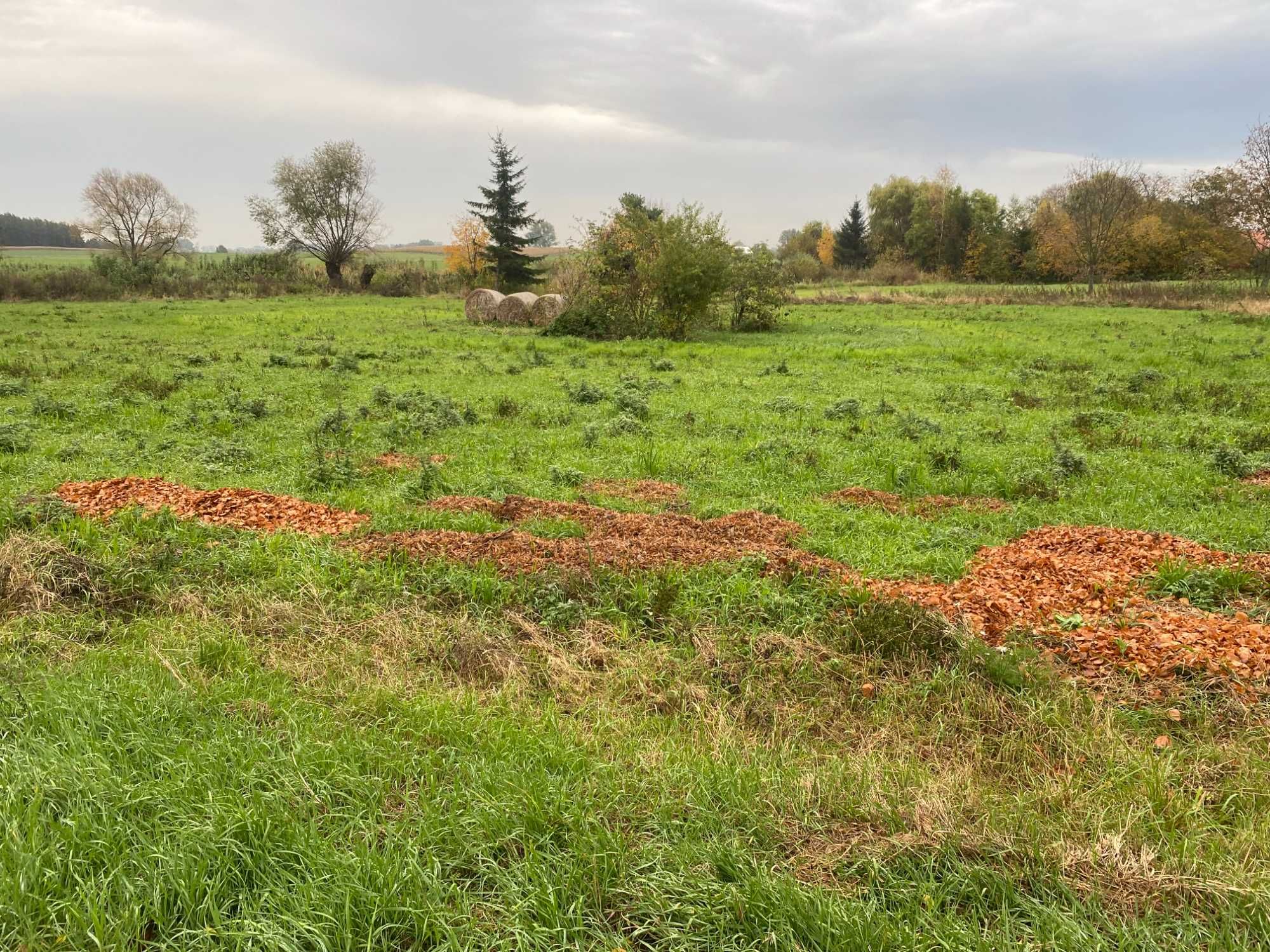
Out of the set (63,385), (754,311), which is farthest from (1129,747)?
(754,311)

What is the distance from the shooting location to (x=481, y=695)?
4.63 metres

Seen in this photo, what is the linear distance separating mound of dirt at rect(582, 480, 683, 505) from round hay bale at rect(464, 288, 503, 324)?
922 inches

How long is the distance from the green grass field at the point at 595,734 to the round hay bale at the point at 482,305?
839 inches

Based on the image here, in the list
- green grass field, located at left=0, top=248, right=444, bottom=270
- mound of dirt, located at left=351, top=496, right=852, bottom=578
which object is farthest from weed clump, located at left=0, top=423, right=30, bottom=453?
green grass field, located at left=0, top=248, right=444, bottom=270

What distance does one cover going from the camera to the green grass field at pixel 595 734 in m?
2.79

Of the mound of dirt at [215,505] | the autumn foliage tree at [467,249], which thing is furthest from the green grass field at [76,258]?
the mound of dirt at [215,505]

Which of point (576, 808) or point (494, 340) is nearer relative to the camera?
point (576, 808)

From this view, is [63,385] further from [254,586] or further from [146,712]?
[146,712]

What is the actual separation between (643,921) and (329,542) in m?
5.33

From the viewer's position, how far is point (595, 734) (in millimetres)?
4219

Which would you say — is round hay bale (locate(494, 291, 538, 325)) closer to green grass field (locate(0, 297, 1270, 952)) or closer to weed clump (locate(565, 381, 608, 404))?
weed clump (locate(565, 381, 608, 404))

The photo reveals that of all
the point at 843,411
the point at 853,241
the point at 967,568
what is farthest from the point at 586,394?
the point at 853,241

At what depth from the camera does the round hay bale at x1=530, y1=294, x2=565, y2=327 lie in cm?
2936

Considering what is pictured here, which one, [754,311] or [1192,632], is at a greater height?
[754,311]
